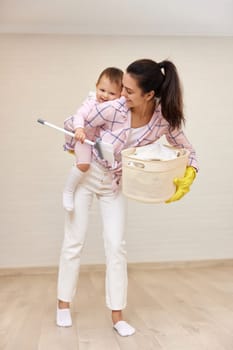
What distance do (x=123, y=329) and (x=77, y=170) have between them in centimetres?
74

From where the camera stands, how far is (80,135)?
2.18 meters

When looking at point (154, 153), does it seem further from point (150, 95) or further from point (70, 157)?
point (70, 157)

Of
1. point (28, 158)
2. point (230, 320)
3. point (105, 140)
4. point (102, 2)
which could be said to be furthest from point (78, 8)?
point (230, 320)

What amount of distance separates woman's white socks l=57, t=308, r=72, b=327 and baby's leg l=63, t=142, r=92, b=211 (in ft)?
1.65

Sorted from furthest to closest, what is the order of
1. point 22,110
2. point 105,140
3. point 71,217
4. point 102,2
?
1. point 22,110
2. point 102,2
3. point 71,217
4. point 105,140

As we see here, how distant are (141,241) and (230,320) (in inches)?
62.0

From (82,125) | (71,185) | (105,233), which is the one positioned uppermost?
(82,125)

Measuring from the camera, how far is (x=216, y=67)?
4039mm

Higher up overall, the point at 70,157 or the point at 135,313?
the point at 70,157

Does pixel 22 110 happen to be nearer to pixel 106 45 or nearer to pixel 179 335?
pixel 106 45

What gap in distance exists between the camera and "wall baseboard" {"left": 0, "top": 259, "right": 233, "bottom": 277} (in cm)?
390

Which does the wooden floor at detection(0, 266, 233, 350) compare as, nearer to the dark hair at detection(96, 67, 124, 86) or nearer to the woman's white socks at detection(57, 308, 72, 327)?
the woman's white socks at detection(57, 308, 72, 327)

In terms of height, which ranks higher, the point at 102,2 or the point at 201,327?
the point at 102,2

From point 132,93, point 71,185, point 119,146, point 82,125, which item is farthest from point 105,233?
point 132,93
